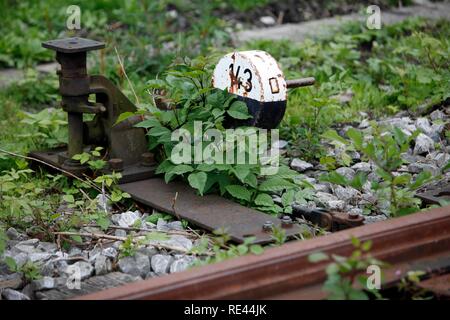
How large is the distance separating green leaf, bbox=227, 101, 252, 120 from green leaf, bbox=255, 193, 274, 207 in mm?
423

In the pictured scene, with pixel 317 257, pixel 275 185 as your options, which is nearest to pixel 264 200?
pixel 275 185

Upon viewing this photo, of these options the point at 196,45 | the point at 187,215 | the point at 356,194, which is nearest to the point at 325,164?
the point at 356,194

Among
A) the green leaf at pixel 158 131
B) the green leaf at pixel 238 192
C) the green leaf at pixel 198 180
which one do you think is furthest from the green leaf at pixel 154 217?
the green leaf at pixel 158 131

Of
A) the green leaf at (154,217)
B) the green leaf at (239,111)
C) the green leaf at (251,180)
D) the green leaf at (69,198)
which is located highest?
the green leaf at (239,111)

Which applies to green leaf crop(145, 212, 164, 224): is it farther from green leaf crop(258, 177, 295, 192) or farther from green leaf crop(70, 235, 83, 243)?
green leaf crop(258, 177, 295, 192)

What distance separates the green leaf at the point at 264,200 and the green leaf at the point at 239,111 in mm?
423

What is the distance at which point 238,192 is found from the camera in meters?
4.45

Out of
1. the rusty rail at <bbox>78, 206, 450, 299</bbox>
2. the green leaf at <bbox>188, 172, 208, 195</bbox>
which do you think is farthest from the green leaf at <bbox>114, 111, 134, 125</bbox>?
the rusty rail at <bbox>78, 206, 450, 299</bbox>

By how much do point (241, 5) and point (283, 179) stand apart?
523cm

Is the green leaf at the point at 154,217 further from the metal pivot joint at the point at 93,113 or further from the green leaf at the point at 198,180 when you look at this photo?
the metal pivot joint at the point at 93,113

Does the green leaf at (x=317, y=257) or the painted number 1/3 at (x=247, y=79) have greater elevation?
the painted number 1/3 at (x=247, y=79)

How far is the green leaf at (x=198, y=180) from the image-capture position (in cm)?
439

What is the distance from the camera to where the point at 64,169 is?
4.88 meters
